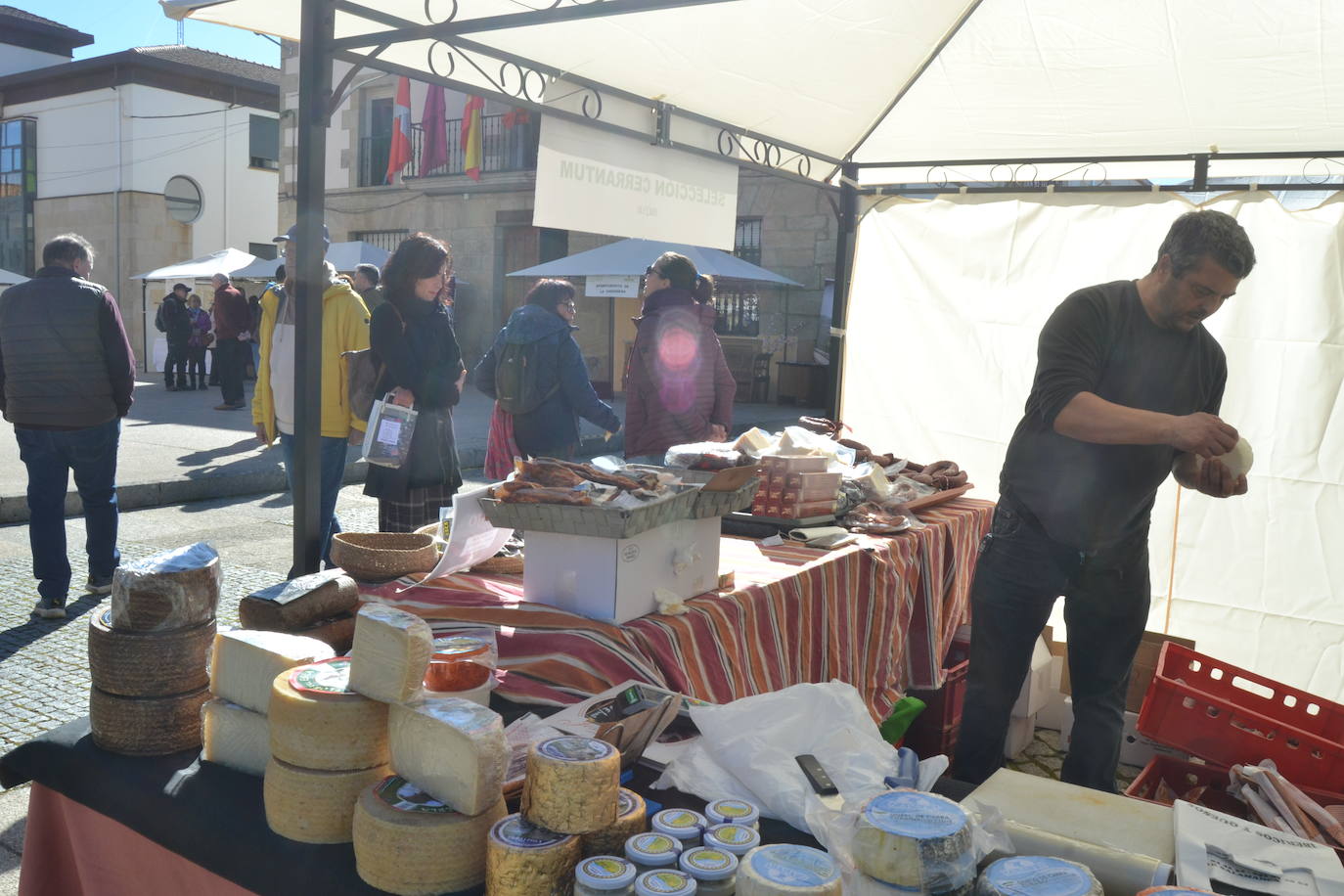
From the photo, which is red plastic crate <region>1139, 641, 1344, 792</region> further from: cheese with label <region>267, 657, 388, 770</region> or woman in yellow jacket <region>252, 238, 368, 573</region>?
woman in yellow jacket <region>252, 238, 368, 573</region>

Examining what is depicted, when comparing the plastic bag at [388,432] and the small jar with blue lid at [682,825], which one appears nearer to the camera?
the small jar with blue lid at [682,825]

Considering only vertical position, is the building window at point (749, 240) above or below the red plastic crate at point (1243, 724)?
above

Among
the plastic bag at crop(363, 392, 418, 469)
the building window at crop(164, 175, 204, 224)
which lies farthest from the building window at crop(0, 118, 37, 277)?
the plastic bag at crop(363, 392, 418, 469)

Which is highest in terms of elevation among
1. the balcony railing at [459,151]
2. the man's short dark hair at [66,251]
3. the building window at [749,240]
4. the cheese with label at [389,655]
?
the balcony railing at [459,151]

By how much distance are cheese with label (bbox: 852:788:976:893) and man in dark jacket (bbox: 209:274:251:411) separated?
1445 centimetres

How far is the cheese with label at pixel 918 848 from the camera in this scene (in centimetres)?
123

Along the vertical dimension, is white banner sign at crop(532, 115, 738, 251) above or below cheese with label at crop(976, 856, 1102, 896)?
above

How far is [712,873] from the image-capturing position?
51.8 inches

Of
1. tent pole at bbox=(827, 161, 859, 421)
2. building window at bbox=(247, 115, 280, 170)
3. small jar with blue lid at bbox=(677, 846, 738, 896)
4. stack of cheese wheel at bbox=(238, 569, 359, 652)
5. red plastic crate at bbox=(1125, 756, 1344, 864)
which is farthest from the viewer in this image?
building window at bbox=(247, 115, 280, 170)

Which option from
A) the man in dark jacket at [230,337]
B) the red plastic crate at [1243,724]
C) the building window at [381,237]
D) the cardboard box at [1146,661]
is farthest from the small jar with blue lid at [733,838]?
the building window at [381,237]

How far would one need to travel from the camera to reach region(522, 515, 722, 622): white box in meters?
2.33

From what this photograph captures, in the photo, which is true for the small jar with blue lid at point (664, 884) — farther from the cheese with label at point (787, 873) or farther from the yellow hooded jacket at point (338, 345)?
the yellow hooded jacket at point (338, 345)

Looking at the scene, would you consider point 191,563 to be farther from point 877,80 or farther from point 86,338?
point 877,80

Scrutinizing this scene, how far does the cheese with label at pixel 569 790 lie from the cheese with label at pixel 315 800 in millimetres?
332
